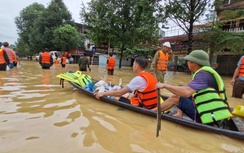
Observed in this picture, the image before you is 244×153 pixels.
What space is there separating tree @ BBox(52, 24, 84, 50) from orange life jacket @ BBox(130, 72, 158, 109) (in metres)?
25.3

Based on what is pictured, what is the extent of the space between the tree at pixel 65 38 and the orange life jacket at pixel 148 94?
25.3 m

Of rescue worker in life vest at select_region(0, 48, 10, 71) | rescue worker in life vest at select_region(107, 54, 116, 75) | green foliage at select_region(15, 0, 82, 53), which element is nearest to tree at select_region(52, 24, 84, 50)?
green foliage at select_region(15, 0, 82, 53)

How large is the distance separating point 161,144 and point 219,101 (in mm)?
997

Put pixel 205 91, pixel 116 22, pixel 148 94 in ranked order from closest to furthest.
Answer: pixel 205 91 < pixel 148 94 < pixel 116 22

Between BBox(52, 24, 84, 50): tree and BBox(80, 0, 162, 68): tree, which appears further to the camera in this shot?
BBox(52, 24, 84, 50): tree

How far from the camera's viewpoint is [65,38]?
89.4 ft

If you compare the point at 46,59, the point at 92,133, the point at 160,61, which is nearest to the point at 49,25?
the point at 46,59

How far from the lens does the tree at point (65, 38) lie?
1054 inches

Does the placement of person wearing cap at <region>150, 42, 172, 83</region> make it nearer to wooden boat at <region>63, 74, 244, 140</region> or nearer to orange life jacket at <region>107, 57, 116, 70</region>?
wooden boat at <region>63, 74, 244, 140</region>

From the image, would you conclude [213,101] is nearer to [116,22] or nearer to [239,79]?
[239,79]

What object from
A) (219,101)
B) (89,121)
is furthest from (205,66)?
(89,121)

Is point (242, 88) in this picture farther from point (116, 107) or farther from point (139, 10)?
point (139, 10)

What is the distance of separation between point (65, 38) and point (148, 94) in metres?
25.9

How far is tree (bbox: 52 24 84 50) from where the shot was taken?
1054 inches
